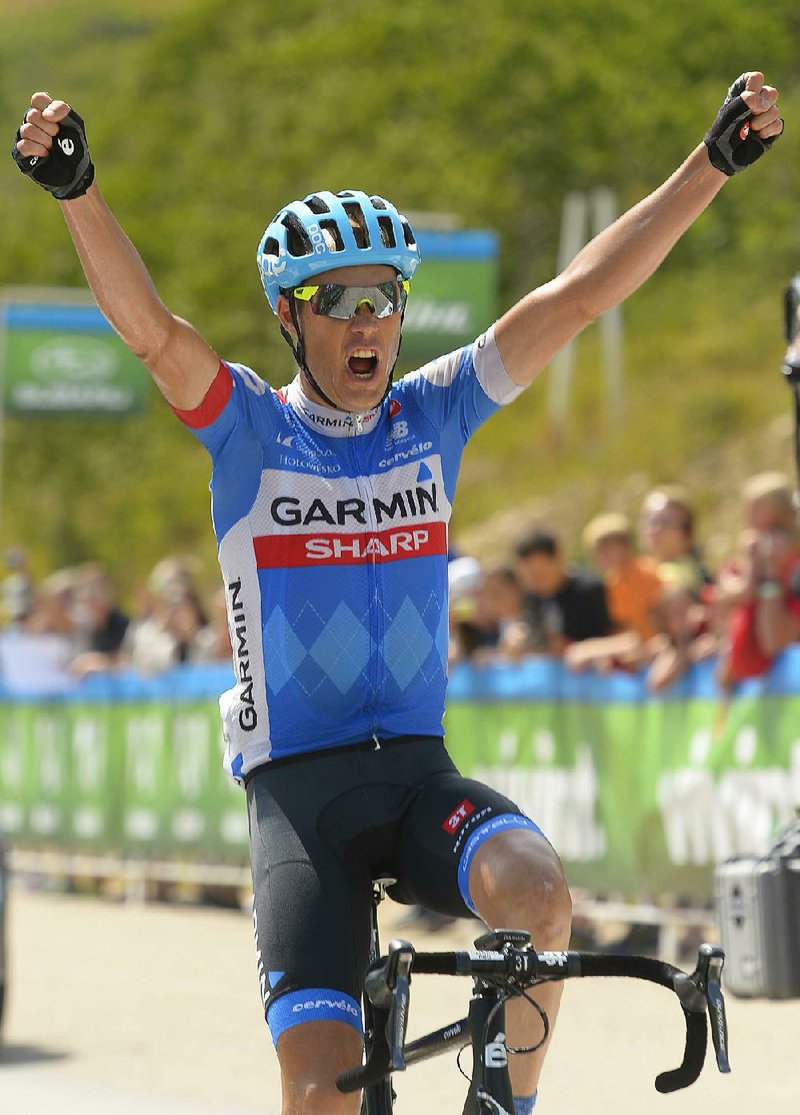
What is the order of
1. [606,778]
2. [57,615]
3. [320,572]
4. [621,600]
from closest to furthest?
[320,572] → [606,778] → [621,600] → [57,615]

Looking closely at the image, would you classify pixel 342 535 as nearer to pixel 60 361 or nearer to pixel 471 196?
pixel 60 361

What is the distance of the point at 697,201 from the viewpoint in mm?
4609

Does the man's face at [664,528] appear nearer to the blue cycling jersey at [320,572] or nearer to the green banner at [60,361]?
the blue cycling jersey at [320,572]

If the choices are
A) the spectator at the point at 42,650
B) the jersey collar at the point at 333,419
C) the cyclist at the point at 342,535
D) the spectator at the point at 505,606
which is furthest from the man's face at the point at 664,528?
the spectator at the point at 42,650

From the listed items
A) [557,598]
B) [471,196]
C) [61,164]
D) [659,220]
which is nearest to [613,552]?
[557,598]

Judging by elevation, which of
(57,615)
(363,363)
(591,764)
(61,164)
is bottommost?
(591,764)

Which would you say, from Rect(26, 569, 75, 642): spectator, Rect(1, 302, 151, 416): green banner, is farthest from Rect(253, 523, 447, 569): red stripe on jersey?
Rect(1, 302, 151, 416): green banner

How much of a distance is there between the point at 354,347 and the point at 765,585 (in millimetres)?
5815

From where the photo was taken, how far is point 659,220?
4594mm

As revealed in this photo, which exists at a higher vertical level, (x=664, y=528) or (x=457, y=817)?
(x=664, y=528)

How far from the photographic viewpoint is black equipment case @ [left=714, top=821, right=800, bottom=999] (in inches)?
235

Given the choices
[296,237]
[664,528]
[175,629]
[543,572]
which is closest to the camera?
[296,237]

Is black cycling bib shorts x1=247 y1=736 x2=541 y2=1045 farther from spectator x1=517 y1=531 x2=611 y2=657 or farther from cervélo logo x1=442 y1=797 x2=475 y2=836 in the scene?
spectator x1=517 y1=531 x2=611 y2=657

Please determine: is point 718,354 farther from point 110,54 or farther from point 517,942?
point 110,54
